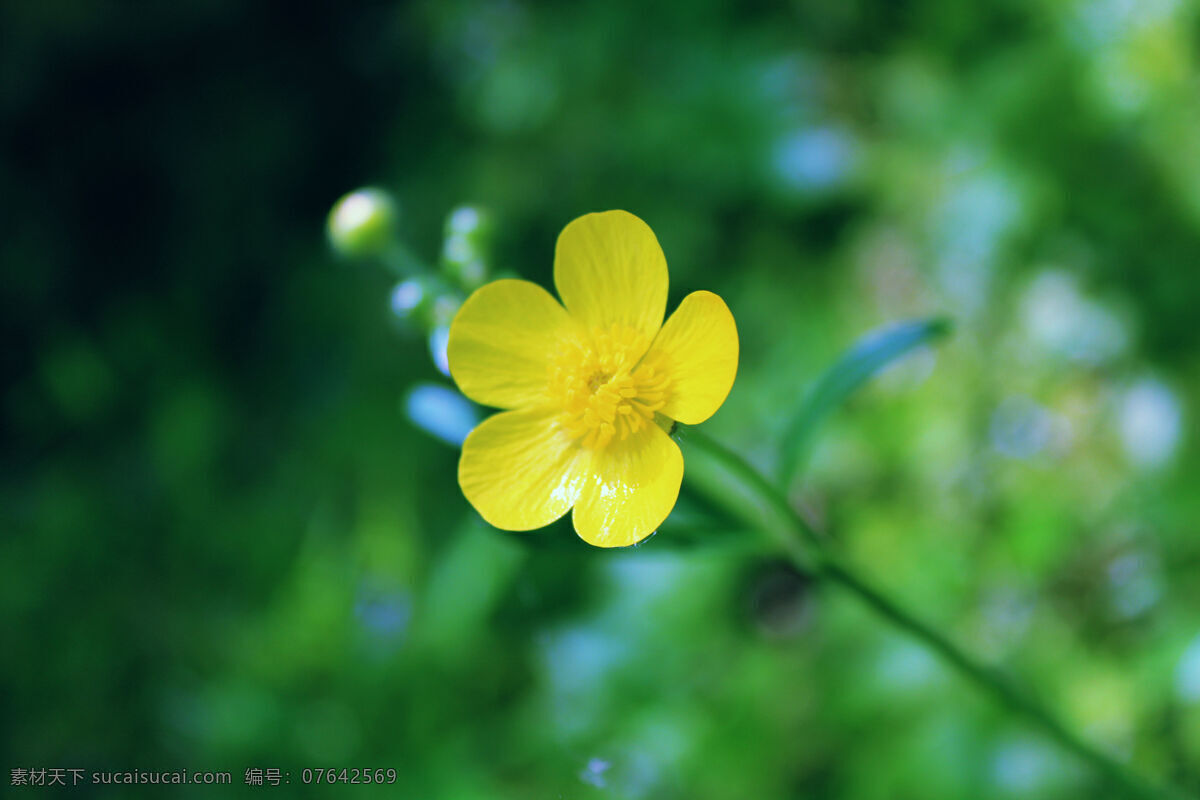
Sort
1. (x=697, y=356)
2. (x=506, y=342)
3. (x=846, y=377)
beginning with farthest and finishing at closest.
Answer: (x=846, y=377) < (x=506, y=342) < (x=697, y=356)

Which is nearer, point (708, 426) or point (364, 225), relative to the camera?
point (364, 225)

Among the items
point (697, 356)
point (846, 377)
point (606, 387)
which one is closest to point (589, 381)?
point (606, 387)

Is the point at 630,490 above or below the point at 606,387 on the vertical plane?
below

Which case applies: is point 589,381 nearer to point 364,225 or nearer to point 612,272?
point 612,272

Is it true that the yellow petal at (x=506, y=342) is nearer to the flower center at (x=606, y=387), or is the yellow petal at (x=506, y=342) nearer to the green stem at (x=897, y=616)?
the flower center at (x=606, y=387)

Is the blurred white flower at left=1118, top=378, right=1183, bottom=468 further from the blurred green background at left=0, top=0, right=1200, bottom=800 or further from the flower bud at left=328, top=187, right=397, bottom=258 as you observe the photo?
the flower bud at left=328, top=187, right=397, bottom=258

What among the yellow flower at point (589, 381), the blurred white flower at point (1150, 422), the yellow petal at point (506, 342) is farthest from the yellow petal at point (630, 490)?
the blurred white flower at point (1150, 422)

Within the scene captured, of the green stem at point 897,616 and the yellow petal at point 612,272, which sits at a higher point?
the yellow petal at point 612,272
